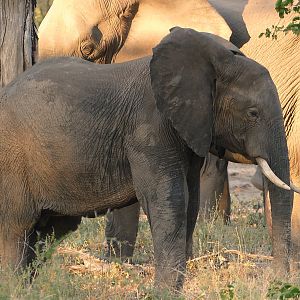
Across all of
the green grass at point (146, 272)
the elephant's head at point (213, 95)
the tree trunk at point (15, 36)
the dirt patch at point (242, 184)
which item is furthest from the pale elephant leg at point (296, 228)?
the dirt patch at point (242, 184)

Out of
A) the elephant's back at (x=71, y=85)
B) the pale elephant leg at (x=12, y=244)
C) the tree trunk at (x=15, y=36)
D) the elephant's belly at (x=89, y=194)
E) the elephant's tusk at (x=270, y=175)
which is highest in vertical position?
the tree trunk at (x=15, y=36)

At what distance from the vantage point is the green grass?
19.6 ft

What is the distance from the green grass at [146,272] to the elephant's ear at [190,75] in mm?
772

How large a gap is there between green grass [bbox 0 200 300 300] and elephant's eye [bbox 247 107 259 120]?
849 mm

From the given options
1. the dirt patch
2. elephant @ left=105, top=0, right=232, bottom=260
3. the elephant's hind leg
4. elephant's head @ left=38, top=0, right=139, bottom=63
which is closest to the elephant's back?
the elephant's hind leg

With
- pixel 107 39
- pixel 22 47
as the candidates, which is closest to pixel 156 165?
pixel 22 47

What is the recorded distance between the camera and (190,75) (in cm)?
641

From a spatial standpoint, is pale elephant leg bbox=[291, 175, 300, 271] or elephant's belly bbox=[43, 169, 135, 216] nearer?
elephant's belly bbox=[43, 169, 135, 216]

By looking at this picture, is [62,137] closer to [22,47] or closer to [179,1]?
[22,47]

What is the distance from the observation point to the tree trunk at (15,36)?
7414 mm

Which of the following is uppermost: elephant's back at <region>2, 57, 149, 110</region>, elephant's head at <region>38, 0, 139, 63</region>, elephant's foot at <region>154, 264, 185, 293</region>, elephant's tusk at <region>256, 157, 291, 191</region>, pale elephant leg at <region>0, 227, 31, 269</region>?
elephant's head at <region>38, 0, 139, 63</region>

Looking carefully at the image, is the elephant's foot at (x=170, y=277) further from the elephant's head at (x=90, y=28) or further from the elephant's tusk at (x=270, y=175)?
the elephant's head at (x=90, y=28)

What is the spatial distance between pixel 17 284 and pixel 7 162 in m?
0.79

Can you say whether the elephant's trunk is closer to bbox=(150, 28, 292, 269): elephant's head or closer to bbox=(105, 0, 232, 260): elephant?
bbox=(150, 28, 292, 269): elephant's head
